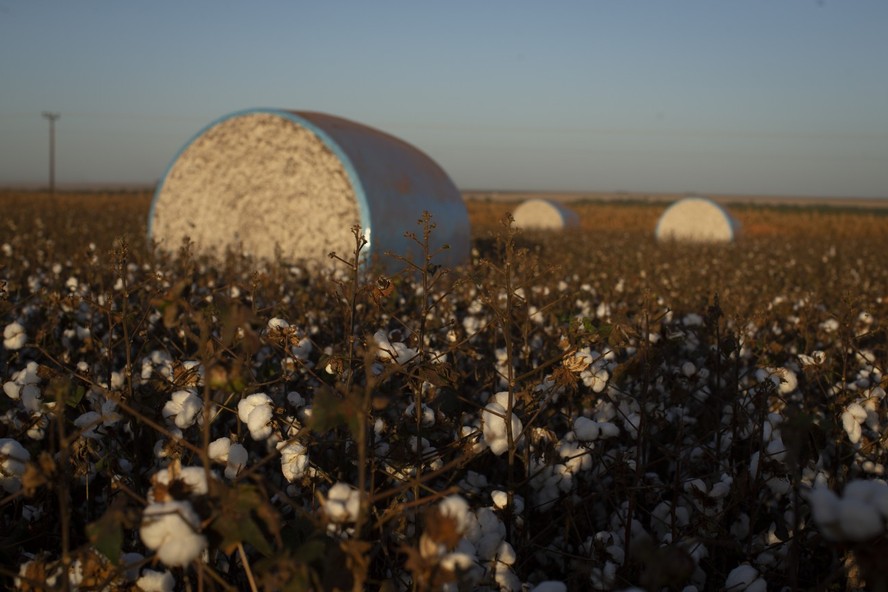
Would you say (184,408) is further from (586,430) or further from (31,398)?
(586,430)

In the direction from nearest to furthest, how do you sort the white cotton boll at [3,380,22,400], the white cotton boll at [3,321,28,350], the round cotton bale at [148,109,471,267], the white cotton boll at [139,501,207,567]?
the white cotton boll at [139,501,207,567] → the white cotton boll at [3,380,22,400] → the white cotton boll at [3,321,28,350] → the round cotton bale at [148,109,471,267]

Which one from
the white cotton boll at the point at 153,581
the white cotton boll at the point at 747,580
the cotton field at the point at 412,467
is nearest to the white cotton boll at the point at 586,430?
the cotton field at the point at 412,467

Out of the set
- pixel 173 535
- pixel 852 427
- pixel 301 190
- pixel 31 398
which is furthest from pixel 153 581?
pixel 301 190

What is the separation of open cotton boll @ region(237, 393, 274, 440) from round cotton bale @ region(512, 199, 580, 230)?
22.6 m

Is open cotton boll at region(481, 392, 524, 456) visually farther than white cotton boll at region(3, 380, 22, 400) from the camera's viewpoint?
No

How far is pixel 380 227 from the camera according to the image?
26.0 ft

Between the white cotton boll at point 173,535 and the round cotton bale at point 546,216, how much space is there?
2341 cm

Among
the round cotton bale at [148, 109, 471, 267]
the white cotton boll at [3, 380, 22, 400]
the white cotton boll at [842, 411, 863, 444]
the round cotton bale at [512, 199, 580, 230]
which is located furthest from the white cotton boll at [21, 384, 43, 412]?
the round cotton bale at [512, 199, 580, 230]

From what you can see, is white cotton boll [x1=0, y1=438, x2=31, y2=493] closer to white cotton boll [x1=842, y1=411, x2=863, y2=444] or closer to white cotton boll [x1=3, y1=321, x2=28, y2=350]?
white cotton boll [x1=3, y1=321, x2=28, y2=350]

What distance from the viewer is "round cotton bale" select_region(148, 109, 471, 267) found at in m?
8.12

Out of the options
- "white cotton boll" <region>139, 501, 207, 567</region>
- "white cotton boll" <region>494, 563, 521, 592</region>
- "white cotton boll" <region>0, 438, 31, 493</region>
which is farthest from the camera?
"white cotton boll" <region>0, 438, 31, 493</region>

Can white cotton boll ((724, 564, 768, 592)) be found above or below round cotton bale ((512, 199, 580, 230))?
below

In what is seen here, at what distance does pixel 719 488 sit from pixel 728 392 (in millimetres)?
1236

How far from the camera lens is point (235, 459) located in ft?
6.29
